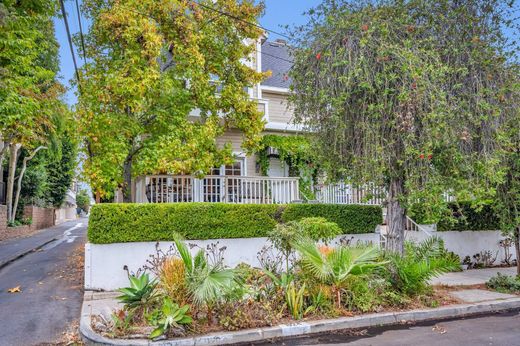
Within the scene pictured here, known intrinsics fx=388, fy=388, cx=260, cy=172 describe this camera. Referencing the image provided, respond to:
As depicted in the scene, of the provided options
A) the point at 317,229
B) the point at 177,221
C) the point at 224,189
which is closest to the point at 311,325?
the point at 317,229

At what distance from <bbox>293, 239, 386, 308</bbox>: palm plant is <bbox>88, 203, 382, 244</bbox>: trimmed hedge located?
8.61 feet

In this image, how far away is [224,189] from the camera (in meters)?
11.2

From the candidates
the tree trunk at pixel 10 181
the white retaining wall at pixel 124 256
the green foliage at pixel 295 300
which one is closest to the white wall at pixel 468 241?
the white retaining wall at pixel 124 256

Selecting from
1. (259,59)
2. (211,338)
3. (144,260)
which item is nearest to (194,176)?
(144,260)

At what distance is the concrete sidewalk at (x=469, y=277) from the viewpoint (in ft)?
31.3

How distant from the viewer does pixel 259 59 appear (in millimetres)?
15570

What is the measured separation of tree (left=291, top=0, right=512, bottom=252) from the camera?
280 inches

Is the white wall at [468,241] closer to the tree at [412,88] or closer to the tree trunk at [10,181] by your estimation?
the tree at [412,88]

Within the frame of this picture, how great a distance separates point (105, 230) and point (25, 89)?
6289 millimetres

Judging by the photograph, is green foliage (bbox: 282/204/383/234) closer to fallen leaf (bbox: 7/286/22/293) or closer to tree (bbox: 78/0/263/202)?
tree (bbox: 78/0/263/202)

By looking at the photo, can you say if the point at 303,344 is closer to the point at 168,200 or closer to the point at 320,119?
the point at 320,119

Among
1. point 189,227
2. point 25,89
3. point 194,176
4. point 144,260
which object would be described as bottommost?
point 144,260

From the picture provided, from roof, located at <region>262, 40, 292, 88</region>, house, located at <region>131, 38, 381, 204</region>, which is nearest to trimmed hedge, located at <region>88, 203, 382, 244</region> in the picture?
house, located at <region>131, 38, 381, 204</region>

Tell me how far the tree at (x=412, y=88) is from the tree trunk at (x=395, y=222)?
0.08 metres
